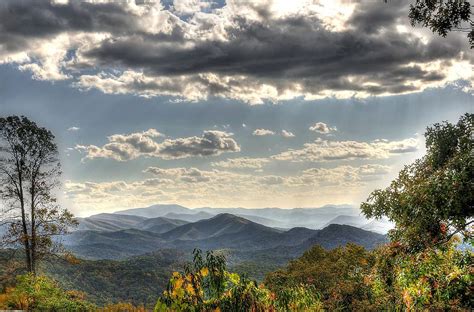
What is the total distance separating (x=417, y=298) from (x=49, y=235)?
Result: 85.2 ft

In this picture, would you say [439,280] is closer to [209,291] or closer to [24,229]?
[209,291]

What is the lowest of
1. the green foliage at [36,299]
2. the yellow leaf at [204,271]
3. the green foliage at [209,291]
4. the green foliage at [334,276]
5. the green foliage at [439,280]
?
the green foliage at [334,276]

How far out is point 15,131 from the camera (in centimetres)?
Result: 2708

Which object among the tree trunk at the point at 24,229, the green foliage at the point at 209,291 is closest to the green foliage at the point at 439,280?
the green foliage at the point at 209,291

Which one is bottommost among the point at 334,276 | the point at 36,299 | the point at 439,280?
the point at 334,276

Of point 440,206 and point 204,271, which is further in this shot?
point 440,206

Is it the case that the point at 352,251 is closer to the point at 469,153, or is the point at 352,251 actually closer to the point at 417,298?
the point at 469,153

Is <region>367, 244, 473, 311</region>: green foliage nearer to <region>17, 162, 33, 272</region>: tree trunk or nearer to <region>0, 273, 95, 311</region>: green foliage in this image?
<region>0, 273, 95, 311</region>: green foliage

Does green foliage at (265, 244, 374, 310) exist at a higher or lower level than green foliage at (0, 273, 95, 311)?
lower

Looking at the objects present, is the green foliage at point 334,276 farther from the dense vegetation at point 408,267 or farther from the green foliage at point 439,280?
the green foliage at point 439,280

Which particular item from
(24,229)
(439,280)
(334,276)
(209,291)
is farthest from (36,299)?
(334,276)

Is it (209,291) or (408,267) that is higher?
(209,291)

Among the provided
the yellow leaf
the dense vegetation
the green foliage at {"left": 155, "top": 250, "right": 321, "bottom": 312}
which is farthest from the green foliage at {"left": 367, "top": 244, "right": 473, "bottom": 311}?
the yellow leaf

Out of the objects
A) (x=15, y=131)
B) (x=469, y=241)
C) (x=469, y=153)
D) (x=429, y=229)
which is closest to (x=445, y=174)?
(x=469, y=153)
